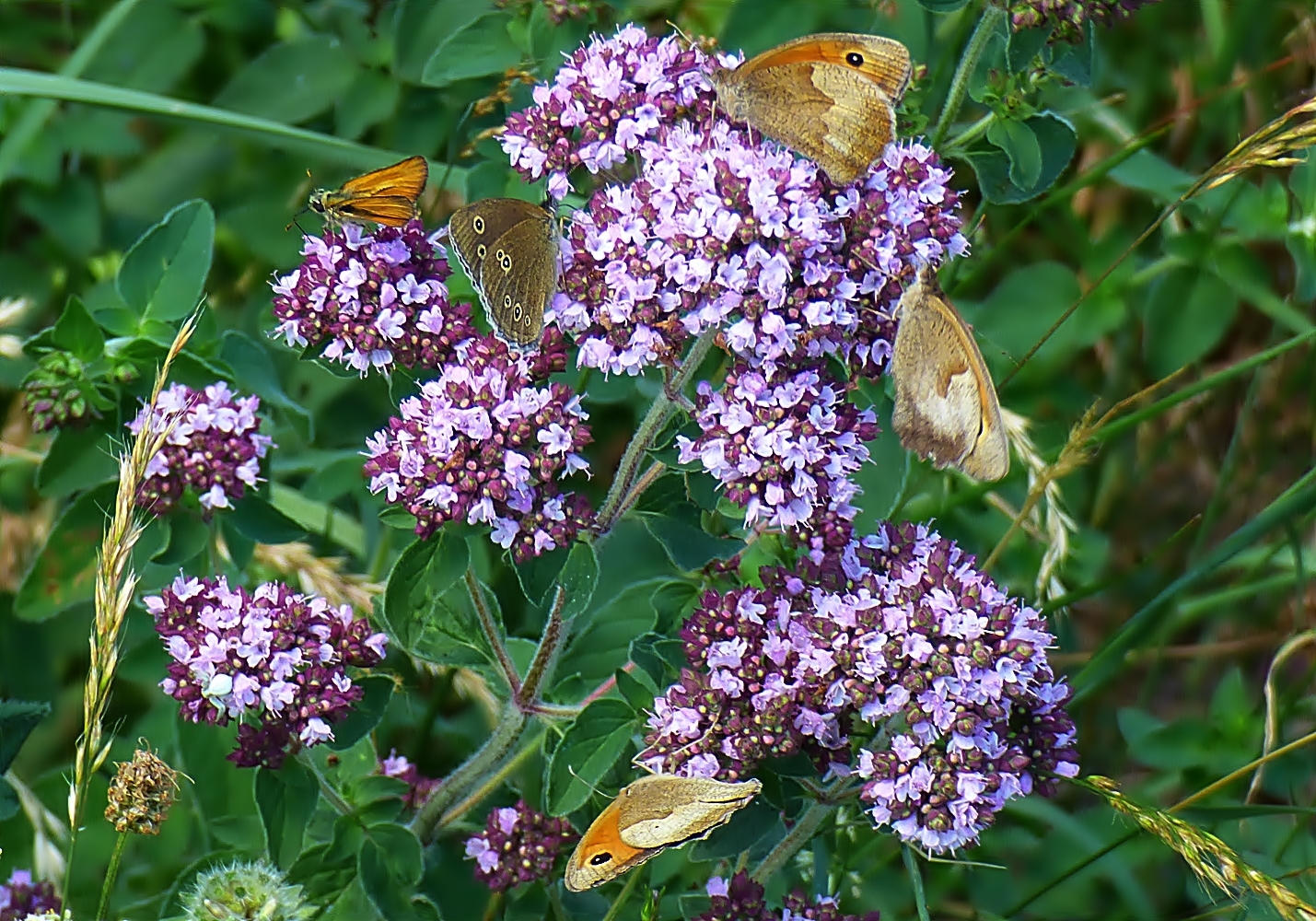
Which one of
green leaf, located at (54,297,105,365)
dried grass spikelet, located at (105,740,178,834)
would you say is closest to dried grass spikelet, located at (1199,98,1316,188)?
dried grass spikelet, located at (105,740,178,834)

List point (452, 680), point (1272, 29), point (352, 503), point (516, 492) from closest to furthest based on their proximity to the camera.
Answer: point (516, 492) < point (452, 680) < point (352, 503) < point (1272, 29)

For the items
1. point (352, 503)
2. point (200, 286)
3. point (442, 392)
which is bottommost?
point (352, 503)

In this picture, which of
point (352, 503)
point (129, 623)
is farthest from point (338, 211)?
point (352, 503)

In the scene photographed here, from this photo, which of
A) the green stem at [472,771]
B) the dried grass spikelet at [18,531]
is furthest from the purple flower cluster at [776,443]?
the dried grass spikelet at [18,531]

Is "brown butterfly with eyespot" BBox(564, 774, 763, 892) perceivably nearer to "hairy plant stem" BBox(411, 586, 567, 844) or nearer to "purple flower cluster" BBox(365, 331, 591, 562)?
"purple flower cluster" BBox(365, 331, 591, 562)

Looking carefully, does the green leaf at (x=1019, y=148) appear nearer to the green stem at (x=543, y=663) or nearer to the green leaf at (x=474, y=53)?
the green leaf at (x=474, y=53)

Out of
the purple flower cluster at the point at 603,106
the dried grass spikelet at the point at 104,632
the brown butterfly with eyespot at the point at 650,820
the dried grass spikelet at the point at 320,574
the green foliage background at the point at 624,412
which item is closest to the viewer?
the dried grass spikelet at the point at 104,632

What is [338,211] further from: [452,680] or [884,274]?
[452,680]

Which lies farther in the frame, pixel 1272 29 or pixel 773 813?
pixel 1272 29
